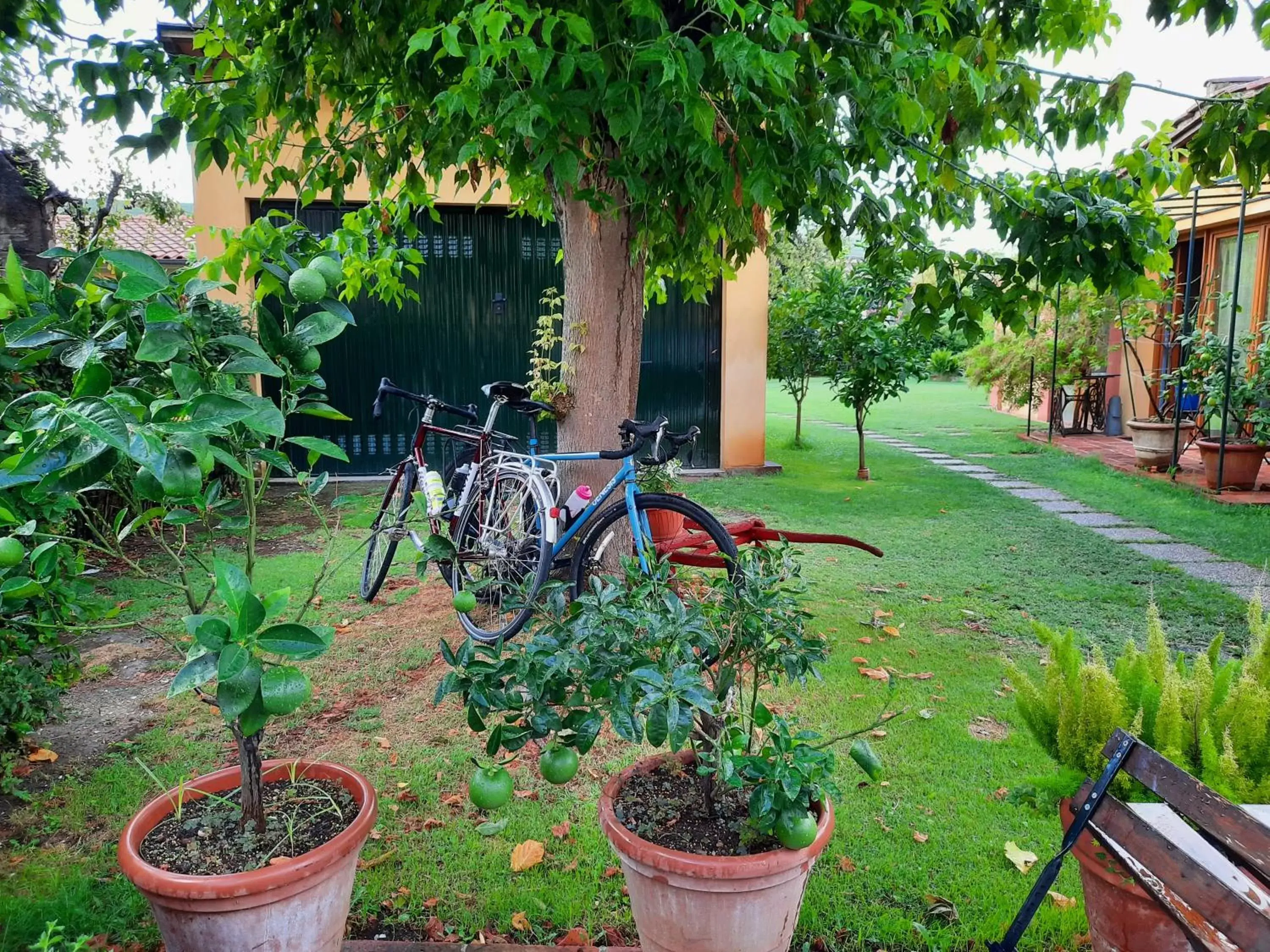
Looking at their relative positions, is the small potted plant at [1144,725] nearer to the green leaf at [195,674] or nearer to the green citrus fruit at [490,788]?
the green citrus fruit at [490,788]

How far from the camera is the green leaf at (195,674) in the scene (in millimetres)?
1377

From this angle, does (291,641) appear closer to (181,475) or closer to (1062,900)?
(181,475)

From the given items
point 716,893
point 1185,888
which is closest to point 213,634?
point 716,893

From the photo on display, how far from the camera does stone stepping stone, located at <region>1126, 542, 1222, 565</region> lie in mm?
5824

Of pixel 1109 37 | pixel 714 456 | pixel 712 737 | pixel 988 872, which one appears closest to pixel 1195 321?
pixel 714 456

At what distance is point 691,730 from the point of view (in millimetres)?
1743

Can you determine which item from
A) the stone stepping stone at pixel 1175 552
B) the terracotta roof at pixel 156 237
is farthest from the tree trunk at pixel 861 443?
the terracotta roof at pixel 156 237

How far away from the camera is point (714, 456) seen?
31.8 feet

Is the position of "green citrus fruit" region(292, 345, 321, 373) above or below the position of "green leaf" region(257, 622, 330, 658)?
above

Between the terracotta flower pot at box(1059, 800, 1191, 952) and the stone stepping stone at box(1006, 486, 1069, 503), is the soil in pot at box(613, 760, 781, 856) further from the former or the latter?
the stone stepping stone at box(1006, 486, 1069, 503)

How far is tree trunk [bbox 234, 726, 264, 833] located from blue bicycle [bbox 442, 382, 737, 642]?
187 centimetres

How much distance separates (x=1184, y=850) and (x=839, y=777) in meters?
1.56

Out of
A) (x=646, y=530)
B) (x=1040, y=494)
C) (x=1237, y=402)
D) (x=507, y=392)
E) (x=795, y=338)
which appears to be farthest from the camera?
(x=795, y=338)

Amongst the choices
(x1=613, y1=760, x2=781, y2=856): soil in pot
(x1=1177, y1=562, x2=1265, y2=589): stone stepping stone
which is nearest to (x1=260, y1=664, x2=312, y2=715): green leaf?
(x1=613, y1=760, x2=781, y2=856): soil in pot
